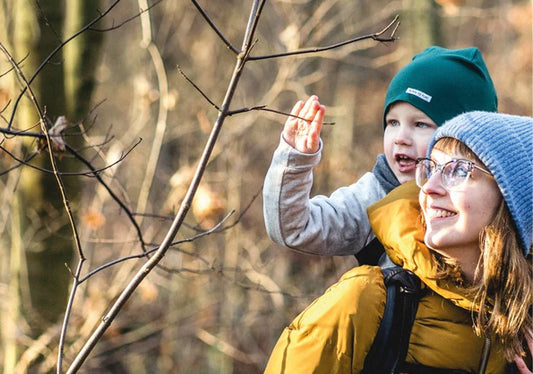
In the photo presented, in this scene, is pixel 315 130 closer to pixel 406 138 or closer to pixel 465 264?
pixel 406 138

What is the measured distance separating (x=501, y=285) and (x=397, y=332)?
401mm

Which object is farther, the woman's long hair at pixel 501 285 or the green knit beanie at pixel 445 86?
the green knit beanie at pixel 445 86

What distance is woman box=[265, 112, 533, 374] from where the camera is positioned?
217cm

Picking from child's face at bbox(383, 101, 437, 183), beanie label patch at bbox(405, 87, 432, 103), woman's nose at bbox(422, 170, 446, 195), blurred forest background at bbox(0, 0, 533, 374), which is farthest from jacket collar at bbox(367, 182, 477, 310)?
blurred forest background at bbox(0, 0, 533, 374)

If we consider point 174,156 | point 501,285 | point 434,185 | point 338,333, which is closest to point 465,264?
point 501,285

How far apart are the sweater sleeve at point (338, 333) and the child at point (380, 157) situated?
0.35 m

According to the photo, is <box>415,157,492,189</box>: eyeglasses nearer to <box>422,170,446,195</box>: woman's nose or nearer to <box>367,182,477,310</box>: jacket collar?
<box>422,170,446,195</box>: woman's nose

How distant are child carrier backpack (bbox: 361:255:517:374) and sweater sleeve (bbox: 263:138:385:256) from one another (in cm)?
36

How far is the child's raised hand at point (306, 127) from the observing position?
90.9 inches

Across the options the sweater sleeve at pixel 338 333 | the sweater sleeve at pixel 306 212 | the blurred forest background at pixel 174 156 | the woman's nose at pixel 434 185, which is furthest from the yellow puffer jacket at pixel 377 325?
the blurred forest background at pixel 174 156

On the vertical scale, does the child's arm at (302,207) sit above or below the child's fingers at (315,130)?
below

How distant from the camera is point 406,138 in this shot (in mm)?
2662

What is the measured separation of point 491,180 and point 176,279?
17.1 ft

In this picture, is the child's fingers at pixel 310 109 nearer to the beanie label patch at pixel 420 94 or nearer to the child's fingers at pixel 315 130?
the child's fingers at pixel 315 130
